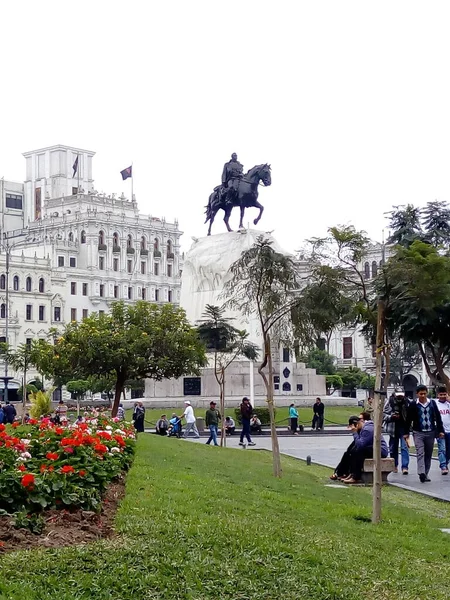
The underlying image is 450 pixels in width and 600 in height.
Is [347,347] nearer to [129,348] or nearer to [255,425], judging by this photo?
[255,425]

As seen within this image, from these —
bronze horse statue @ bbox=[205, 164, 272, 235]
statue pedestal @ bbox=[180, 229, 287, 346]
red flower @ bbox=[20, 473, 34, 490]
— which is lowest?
red flower @ bbox=[20, 473, 34, 490]

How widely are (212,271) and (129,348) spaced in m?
14.7

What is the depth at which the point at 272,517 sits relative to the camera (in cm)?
1096

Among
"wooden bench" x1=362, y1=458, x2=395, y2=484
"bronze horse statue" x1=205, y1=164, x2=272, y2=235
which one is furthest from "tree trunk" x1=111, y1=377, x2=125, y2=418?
"bronze horse statue" x1=205, y1=164, x2=272, y2=235

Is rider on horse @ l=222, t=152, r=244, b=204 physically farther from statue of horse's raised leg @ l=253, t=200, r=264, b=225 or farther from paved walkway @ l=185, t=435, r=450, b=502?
paved walkway @ l=185, t=435, r=450, b=502

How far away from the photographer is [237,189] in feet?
158

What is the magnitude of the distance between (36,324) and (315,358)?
79.6 ft

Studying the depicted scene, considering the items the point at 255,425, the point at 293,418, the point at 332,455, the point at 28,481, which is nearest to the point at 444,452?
the point at 332,455

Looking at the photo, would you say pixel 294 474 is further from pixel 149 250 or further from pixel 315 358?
pixel 149 250

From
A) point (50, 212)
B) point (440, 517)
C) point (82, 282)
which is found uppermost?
point (50, 212)

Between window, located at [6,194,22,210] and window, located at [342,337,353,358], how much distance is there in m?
36.4

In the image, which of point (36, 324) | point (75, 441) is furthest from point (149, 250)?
point (75, 441)

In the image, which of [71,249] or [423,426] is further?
[71,249]

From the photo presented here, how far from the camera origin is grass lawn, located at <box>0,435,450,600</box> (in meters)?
7.54
